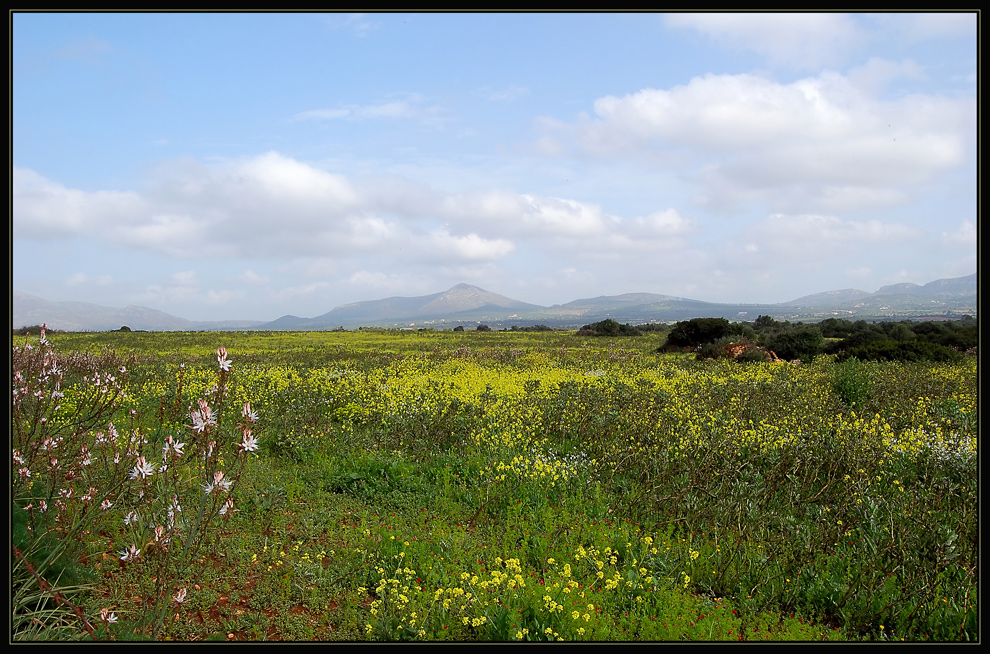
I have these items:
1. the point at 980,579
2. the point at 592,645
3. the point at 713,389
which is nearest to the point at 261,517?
the point at 592,645

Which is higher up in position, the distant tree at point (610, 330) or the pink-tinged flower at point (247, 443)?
the distant tree at point (610, 330)

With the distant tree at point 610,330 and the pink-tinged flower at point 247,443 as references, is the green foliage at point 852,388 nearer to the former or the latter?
the pink-tinged flower at point 247,443

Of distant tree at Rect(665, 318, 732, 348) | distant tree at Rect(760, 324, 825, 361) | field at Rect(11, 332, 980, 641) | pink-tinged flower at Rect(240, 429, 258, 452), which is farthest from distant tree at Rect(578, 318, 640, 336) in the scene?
pink-tinged flower at Rect(240, 429, 258, 452)

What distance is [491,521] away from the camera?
627 cm

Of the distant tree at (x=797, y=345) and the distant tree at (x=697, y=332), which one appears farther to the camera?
the distant tree at (x=697, y=332)

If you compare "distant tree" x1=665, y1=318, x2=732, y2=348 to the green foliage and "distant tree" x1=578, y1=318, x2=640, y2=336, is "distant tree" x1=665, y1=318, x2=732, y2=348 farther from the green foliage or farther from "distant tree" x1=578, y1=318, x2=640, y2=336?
"distant tree" x1=578, y1=318, x2=640, y2=336

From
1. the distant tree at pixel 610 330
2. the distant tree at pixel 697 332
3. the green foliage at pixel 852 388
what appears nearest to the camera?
the green foliage at pixel 852 388

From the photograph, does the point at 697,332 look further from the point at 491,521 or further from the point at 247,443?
the point at 247,443

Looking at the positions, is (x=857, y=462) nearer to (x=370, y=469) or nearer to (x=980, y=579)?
(x=980, y=579)

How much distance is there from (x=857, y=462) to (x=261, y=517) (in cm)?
771

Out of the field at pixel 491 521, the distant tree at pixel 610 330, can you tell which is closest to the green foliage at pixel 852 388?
the field at pixel 491 521

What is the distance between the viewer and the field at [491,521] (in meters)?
4.10

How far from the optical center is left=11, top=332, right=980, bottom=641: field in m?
4.10

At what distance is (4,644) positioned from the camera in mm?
2488
